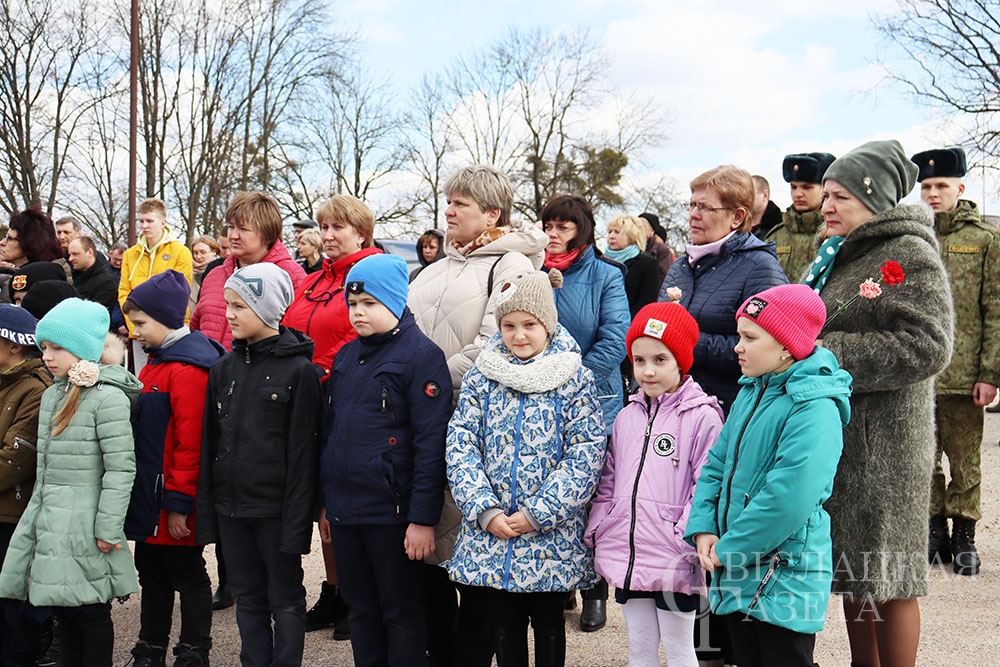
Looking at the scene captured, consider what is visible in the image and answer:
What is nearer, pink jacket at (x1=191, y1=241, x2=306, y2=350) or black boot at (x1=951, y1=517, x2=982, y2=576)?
pink jacket at (x1=191, y1=241, x2=306, y2=350)

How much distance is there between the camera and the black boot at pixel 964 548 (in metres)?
5.20

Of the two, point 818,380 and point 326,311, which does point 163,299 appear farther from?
point 818,380

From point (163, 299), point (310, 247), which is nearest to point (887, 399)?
point (163, 299)

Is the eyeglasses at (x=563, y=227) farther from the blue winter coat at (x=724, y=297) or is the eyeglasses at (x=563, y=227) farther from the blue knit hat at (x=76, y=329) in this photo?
the blue knit hat at (x=76, y=329)

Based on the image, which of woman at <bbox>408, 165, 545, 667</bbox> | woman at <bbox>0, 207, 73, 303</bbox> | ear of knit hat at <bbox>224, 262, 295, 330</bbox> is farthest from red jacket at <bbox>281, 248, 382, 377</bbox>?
woman at <bbox>0, 207, 73, 303</bbox>

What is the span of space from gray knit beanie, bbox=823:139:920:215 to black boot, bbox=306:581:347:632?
3234 millimetres

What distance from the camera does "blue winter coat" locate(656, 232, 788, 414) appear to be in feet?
11.3

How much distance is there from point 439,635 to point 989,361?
3.72m

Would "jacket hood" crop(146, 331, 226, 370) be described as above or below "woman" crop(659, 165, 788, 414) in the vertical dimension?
below

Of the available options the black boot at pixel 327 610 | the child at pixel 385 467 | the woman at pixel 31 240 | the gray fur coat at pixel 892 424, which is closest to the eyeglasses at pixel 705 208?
the gray fur coat at pixel 892 424

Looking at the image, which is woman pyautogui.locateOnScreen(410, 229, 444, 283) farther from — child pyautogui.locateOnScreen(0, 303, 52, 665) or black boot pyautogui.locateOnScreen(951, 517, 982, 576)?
black boot pyautogui.locateOnScreen(951, 517, 982, 576)

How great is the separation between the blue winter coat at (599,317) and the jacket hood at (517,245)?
2.55 ft

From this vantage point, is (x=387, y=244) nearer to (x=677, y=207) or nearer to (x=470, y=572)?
(x=470, y=572)

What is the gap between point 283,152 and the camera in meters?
29.1
